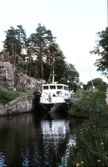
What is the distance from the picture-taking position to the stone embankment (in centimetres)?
3309

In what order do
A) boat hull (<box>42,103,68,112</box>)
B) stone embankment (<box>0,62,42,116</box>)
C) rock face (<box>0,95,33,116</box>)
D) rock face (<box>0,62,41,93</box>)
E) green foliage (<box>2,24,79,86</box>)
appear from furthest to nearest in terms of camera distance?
green foliage (<box>2,24,79,86</box>) → rock face (<box>0,62,41,93</box>) → boat hull (<box>42,103,68,112</box>) → stone embankment (<box>0,62,42,116</box>) → rock face (<box>0,95,33,116</box>)

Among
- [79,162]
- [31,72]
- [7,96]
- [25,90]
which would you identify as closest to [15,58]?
[31,72]

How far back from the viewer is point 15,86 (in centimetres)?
4125

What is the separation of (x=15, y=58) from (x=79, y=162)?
47.5m

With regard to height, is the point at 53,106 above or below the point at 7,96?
below

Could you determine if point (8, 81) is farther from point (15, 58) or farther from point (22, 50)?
point (22, 50)

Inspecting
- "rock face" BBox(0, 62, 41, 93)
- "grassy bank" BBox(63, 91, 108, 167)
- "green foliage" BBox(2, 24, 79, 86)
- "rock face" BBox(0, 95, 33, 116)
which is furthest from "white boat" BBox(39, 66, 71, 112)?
"grassy bank" BBox(63, 91, 108, 167)

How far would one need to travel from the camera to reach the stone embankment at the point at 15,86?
3309 cm

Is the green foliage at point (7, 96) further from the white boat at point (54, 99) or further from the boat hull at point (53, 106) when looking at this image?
the boat hull at point (53, 106)

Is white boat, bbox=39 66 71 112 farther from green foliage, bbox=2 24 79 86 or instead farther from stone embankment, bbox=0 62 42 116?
green foliage, bbox=2 24 79 86

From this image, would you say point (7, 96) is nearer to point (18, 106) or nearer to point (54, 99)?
point (18, 106)

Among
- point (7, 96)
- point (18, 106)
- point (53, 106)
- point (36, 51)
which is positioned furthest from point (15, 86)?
point (36, 51)

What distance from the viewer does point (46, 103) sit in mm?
35219

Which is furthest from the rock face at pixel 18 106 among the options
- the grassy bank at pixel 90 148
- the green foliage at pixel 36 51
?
the grassy bank at pixel 90 148
